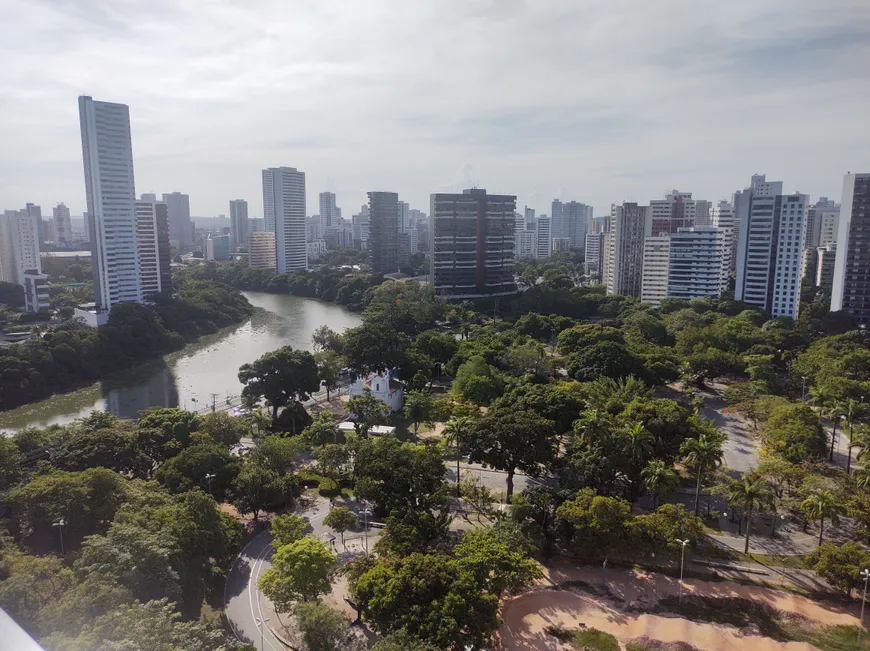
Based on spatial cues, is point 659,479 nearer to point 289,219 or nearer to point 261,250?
point 289,219

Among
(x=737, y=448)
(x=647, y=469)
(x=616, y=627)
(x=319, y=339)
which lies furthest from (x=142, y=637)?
(x=319, y=339)

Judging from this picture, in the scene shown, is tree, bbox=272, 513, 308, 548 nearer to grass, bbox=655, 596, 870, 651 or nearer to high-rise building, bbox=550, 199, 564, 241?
grass, bbox=655, 596, 870, 651

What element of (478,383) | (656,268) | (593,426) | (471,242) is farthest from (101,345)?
(656,268)

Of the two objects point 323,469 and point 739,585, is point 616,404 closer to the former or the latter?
point 739,585

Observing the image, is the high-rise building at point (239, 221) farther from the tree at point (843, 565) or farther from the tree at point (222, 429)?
the tree at point (843, 565)

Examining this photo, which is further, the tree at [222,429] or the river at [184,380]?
the river at [184,380]

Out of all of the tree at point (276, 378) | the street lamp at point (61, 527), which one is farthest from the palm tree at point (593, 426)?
the street lamp at point (61, 527)
